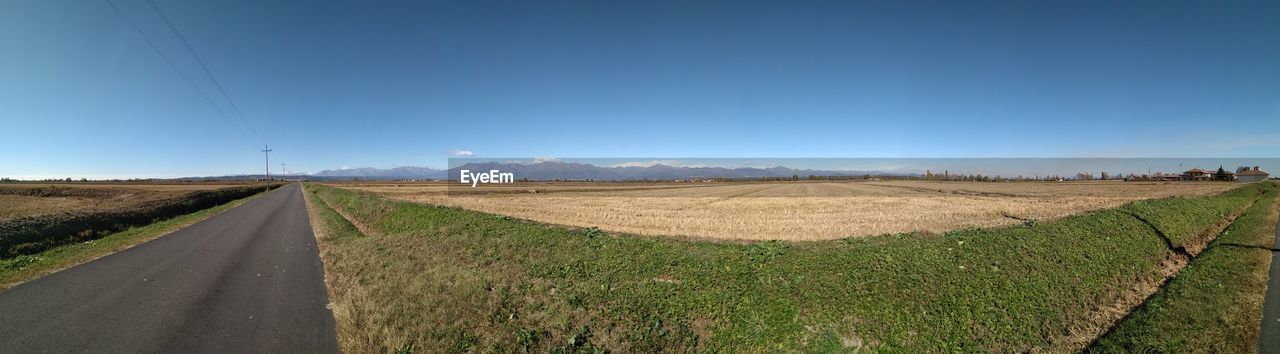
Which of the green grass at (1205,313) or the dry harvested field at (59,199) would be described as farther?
the dry harvested field at (59,199)

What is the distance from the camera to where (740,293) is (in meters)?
7.78

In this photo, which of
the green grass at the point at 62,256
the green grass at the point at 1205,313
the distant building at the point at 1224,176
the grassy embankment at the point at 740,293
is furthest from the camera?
the distant building at the point at 1224,176

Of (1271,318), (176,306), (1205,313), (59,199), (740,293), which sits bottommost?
(1271,318)

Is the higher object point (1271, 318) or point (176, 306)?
point (176, 306)

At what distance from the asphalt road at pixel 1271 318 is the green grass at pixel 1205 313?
9 centimetres

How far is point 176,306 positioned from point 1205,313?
61.0 feet

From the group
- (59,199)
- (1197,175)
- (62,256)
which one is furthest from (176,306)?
(1197,175)

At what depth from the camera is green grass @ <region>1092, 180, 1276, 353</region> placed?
22.1 ft

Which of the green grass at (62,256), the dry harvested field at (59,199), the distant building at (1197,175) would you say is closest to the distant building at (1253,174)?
the distant building at (1197,175)

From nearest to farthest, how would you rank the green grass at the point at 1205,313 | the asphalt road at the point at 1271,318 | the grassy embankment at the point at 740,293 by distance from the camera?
the grassy embankment at the point at 740,293
the green grass at the point at 1205,313
the asphalt road at the point at 1271,318

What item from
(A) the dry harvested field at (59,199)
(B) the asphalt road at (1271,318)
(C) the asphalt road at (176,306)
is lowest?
(B) the asphalt road at (1271,318)

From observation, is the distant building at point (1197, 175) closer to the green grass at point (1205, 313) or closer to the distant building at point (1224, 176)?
the distant building at point (1224, 176)

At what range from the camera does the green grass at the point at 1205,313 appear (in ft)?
22.1

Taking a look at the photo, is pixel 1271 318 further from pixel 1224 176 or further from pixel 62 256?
pixel 1224 176
